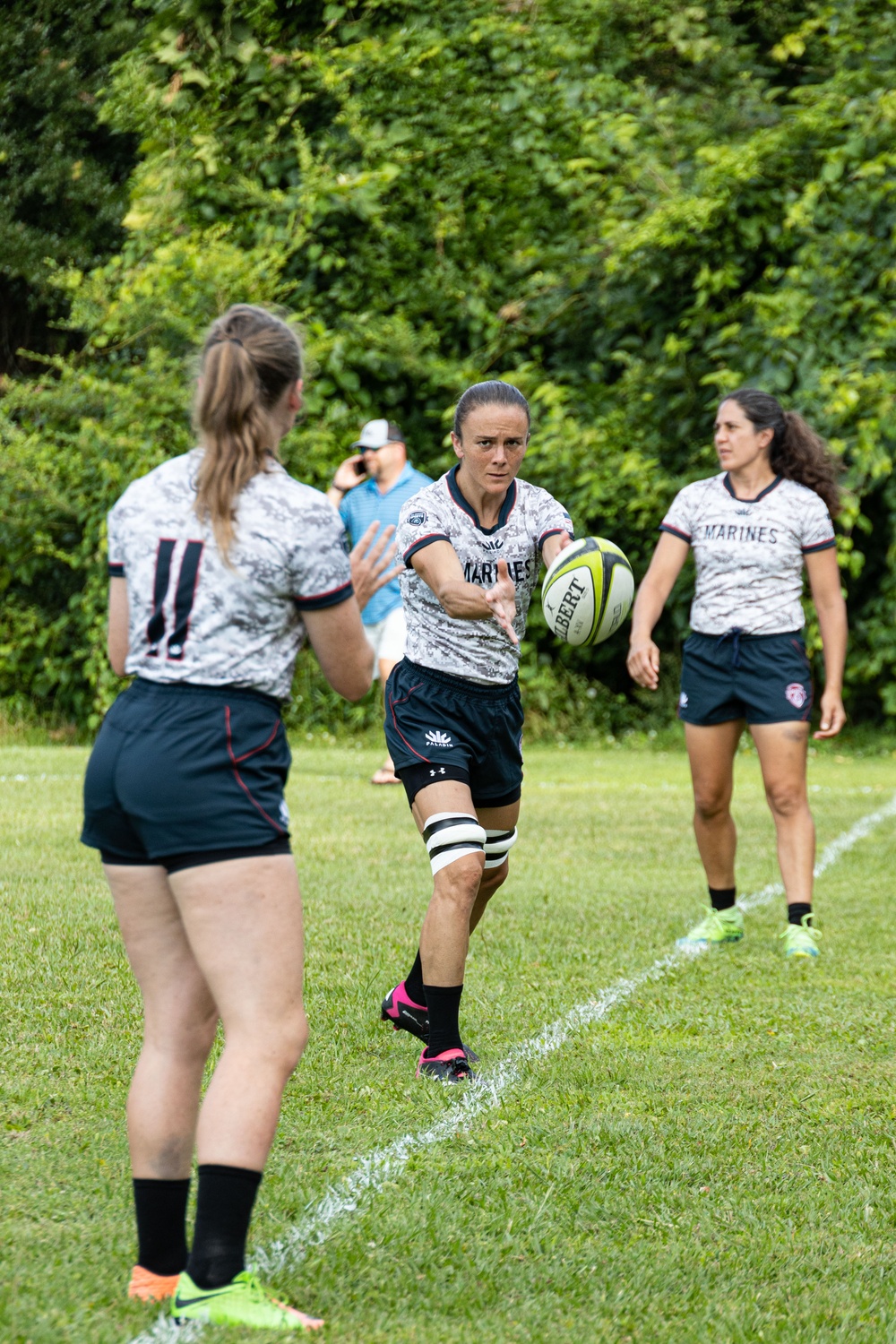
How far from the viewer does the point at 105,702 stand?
1528 centimetres

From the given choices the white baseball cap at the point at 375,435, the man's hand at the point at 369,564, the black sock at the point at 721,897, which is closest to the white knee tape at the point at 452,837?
the man's hand at the point at 369,564

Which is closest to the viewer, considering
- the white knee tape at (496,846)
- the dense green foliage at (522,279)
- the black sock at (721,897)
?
the white knee tape at (496,846)

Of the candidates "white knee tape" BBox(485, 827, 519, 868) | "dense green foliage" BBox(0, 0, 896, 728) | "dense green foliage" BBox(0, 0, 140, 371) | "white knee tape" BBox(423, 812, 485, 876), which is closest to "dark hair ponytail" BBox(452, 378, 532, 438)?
"white knee tape" BBox(423, 812, 485, 876)

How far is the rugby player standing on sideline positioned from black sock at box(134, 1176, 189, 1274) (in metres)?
1.59

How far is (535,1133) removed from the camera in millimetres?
3828

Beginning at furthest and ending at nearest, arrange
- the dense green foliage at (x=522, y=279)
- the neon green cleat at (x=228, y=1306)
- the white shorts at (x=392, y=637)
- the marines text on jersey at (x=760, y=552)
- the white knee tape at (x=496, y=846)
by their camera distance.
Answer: the dense green foliage at (x=522, y=279), the white shorts at (x=392, y=637), the marines text on jersey at (x=760, y=552), the white knee tape at (x=496, y=846), the neon green cleat at (x=228, y=1306)

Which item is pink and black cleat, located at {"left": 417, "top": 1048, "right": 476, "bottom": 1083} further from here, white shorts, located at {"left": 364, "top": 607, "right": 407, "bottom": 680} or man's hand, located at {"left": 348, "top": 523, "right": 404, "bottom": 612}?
white shorts, located at {"left": 364, "top": 607, "right": 407, "bottom": 680}

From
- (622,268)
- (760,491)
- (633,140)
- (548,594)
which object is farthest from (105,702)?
(548,594)

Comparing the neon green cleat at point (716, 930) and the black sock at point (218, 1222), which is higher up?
the black sock at point (218, 1222)

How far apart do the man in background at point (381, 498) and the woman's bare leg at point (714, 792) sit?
13.3 feet

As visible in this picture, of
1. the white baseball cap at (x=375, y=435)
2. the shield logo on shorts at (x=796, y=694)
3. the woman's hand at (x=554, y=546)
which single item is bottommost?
the shield logo on shorts at (x=796, y=694)

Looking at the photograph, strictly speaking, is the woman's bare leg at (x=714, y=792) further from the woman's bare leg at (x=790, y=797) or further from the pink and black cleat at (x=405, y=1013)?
the pink and black cleat at (x=405, y=1013)

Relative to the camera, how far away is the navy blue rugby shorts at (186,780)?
8.49 feet

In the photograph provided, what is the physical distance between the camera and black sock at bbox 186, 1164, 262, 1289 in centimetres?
254
